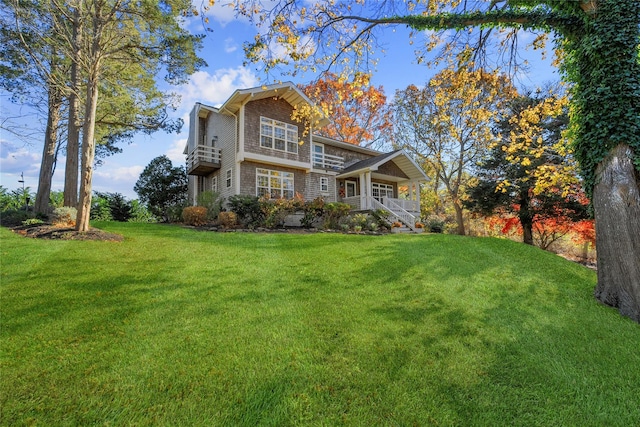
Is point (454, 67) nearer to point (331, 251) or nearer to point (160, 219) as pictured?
point (331, 251)

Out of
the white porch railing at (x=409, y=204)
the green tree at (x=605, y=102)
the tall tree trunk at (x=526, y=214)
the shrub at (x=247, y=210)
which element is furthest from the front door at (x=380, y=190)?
the green tree at (x=605, y=102)

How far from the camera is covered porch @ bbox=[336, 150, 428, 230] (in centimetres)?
1686

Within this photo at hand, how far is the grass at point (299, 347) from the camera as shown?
7.38 ft

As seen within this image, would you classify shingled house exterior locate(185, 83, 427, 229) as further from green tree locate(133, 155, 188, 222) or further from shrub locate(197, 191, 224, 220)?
shrub locate(197, 191, 224, 220)

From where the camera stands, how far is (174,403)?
221 centimetres

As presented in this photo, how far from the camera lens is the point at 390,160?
19359 mm

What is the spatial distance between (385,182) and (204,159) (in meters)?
12.8

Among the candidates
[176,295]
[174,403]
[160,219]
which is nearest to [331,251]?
[176,295]

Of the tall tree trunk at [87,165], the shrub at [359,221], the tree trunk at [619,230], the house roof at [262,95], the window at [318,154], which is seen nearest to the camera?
the tree trunk at [619,230]

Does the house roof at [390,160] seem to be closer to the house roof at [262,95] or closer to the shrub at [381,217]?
the shrub at [381,217]

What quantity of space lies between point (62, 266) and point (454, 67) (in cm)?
1011

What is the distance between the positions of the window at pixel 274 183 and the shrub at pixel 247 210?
256 cm

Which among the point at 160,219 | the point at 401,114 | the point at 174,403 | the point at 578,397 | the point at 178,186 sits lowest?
the point at 578,397

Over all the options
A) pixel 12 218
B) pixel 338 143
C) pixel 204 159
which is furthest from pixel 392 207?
pixel 12 218
